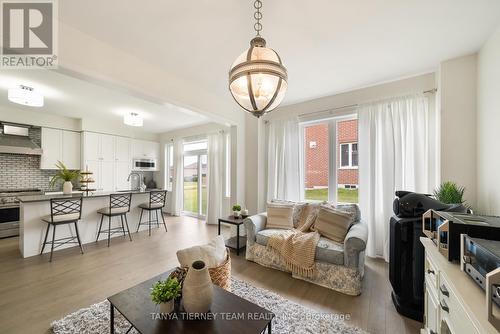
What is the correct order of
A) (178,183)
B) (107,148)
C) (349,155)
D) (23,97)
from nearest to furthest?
(23,97) < (349,155) < (107,148) < (178,183)

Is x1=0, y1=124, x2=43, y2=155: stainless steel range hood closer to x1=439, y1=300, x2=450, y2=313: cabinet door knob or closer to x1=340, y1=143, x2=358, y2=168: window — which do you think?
x1=340, y1=143, x2=358, y2=168: window

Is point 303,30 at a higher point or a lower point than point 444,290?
higher

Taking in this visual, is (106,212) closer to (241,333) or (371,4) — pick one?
(241,333)

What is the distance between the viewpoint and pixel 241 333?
45.4 inches

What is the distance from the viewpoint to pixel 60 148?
4.88 meters

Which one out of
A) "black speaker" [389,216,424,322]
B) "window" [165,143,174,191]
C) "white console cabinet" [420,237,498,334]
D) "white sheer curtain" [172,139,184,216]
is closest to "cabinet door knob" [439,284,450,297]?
"white console cabinet" [420,237,498,334]

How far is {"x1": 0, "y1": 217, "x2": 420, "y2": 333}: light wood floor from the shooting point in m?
1.87

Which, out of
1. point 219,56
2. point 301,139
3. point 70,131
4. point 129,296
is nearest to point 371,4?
point 219,56

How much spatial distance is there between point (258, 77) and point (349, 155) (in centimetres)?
272

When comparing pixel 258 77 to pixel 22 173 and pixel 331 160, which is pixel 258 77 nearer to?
pixel 331 160

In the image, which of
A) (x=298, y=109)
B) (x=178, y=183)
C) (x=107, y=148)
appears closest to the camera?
(x=298, y=109)

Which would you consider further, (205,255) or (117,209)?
(117,209)

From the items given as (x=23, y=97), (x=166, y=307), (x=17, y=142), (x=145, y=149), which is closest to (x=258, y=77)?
(x=166, y=307)

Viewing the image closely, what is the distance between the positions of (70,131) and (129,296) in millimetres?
5369
